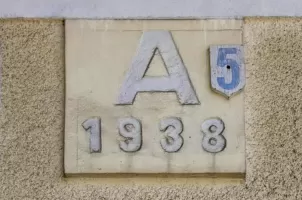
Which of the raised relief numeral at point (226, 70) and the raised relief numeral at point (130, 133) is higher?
the raised relief numeral at point (226, 70)

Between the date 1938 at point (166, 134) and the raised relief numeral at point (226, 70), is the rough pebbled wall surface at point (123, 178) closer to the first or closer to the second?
the raised relief numeral at point (226, 70)

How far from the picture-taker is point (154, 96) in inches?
169

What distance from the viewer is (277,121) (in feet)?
14.0

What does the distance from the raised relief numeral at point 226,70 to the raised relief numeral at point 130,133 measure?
555 mm

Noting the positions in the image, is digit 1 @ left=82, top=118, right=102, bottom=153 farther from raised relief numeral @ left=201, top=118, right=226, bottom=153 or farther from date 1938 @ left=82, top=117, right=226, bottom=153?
raised relief numeral @ left=201, top=118, right=226, bottom=153

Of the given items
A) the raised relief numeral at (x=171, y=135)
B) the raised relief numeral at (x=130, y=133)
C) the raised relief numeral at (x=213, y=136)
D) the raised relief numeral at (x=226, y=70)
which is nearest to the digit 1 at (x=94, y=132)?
the raised relief numeral at (x=130, y=133)

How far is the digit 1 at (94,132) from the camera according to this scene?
168 inches

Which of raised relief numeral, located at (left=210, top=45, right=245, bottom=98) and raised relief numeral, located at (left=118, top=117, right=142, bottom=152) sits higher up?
raised relief numeral, located at (left=210, top=45, right=245, bottom=98)

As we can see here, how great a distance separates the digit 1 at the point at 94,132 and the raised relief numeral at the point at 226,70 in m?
0.78

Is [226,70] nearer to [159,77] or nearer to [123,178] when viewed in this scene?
[159,77]

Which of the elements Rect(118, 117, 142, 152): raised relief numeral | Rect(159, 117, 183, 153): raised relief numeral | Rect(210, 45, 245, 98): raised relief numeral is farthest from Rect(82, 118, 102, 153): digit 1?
Rect(210, 45, 245, 98): raised relief numeral

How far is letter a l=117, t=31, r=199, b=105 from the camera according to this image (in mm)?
4289

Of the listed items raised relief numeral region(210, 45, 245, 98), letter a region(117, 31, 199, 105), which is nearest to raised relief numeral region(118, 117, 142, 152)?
letter a region(117, 31, 199, 105)

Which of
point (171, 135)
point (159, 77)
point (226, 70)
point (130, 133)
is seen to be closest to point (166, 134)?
point (171, 135)
